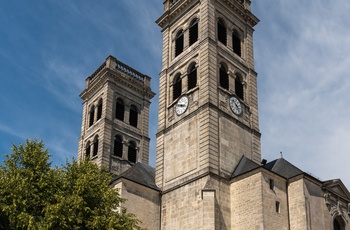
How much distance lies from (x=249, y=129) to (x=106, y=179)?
13281 millimetres

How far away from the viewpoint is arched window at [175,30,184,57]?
38.3 meters

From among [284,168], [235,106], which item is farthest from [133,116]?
[284,168]

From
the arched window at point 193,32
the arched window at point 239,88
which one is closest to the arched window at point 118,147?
the arched window at point 193,32

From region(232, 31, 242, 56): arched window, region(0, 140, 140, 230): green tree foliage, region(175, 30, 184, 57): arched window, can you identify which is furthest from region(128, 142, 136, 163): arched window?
region(0, 140, 140, 230): green tree foliage

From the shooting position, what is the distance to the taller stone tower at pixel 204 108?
30766 millimetres

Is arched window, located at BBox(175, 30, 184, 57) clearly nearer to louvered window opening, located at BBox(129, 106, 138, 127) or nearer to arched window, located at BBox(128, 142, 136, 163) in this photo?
louvered window opening, located at BBox(129, 106, 138, 127)

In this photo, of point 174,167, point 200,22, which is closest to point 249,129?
point 174,167

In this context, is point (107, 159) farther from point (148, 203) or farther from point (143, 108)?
point (148, 203)

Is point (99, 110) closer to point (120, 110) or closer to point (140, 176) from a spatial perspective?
point (120, 110)

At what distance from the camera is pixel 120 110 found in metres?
48.3

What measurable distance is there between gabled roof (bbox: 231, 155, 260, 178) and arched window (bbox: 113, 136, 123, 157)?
16.1m

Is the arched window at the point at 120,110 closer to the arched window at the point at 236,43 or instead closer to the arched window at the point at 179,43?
the arched window at the point at 179,43

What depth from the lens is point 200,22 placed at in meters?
36.9

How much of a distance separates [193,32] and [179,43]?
5.46 ft
